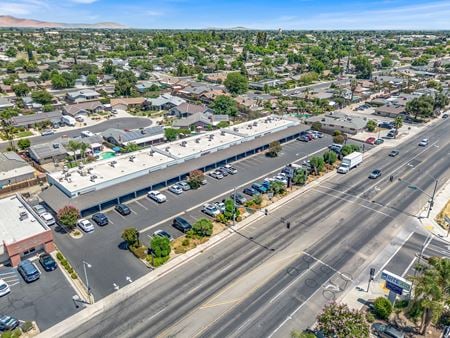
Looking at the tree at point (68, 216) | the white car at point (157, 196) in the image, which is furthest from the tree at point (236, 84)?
the tree at point (68, 216)

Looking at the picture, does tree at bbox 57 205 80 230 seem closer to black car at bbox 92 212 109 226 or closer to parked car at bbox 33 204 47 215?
black car at bbox 92 212 109 226

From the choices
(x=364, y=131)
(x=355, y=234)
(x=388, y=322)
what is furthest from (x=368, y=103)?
(x=388, y=322)

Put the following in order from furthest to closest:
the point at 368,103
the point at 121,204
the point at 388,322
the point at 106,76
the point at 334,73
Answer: the point at 334,73 → the point at 106,76 → the point at 368,103 → the point at 121,204 → the point at 388,322

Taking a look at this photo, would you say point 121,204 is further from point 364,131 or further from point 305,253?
point 364,131

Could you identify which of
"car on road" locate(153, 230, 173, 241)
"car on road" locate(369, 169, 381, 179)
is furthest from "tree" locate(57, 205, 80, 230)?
"car on road" locate(369, 169, 381, 179)

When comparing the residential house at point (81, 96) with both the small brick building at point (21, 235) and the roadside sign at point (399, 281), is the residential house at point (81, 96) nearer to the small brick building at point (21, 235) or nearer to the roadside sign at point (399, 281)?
the small brick building at point (21, 235)
